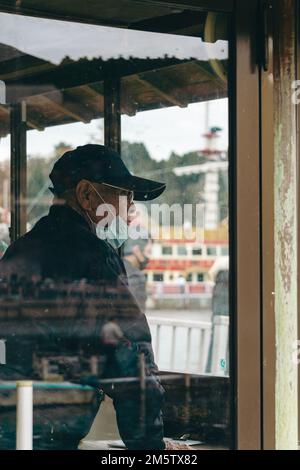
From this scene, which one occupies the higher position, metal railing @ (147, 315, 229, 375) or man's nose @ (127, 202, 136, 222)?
man's nose @ (127, 202, 136, 222)

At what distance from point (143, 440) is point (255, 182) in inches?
32.6

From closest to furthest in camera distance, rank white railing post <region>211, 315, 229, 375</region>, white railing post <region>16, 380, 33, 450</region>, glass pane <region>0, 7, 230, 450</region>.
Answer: white railing post <region>16, 380, 33, 450</region>, white railing post <region>211, 315, 229, 375</region>, glass pane <region>0, 7, 230, 450</region>

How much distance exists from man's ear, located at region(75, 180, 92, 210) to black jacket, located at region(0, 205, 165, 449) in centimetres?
8

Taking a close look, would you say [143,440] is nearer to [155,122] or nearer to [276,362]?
[276,362]

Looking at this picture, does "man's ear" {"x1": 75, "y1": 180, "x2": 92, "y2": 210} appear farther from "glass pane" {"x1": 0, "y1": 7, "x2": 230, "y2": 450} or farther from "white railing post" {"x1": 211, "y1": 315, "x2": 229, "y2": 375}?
"white railing post" {"x1": 211, "y1": 315, "x2": 229, "y2": 375}

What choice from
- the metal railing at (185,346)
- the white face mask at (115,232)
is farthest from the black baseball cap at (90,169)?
the metal railing at (185,346)

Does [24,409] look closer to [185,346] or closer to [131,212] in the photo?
[185,346]

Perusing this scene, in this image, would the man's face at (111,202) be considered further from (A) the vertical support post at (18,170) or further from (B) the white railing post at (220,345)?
(B) the white railing post at (220,345)

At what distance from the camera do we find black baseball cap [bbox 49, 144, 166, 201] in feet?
9.11

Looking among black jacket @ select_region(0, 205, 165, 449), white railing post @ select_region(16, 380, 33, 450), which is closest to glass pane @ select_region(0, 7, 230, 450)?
black jacket @ select_region(0, 205, 165, 449)

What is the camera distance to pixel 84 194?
2.79 m

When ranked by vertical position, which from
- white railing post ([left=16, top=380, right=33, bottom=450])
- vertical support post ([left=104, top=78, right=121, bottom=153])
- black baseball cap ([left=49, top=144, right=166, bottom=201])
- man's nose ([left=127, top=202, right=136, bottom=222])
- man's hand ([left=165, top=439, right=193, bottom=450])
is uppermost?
vertical support post ([left=104, top=78, right=121, bottom=153])

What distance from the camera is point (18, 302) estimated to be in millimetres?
2469

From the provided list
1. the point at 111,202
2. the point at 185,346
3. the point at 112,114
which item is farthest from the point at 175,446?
the point at 112,114
